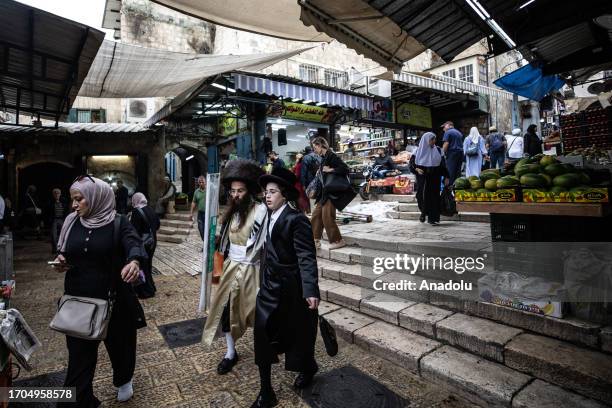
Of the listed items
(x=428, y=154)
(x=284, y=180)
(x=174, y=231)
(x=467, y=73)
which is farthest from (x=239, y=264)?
(x=467, y=73)

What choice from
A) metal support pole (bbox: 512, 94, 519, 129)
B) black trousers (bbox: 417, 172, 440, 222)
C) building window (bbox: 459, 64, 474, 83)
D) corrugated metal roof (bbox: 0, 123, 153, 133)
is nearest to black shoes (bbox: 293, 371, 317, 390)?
black trousers (bbox: 417, 172, 440, 222)

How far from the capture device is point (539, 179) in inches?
127

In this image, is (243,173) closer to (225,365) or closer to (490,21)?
(225,365)

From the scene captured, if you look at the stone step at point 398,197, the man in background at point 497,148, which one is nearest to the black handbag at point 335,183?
the stone step at point 398,197

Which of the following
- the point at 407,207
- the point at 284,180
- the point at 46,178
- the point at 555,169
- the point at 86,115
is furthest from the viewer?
the point at 86,115

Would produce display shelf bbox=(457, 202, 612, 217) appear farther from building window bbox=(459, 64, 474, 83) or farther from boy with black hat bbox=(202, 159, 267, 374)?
building window bbox=(459, 64, 474, 83)

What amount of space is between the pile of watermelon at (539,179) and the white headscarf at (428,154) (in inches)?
101

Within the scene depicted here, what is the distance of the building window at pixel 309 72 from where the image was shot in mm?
18888

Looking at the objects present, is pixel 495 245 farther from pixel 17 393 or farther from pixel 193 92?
pixel 193 92

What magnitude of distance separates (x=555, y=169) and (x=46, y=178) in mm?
20816

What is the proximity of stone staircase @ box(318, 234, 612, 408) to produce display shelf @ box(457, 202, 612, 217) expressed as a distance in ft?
2.81

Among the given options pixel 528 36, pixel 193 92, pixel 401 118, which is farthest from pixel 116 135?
pixel 528 36

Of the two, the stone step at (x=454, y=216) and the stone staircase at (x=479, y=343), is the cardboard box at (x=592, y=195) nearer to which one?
the stone staircase at (x=479, y=343)

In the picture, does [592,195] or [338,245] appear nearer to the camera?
[592,195]
